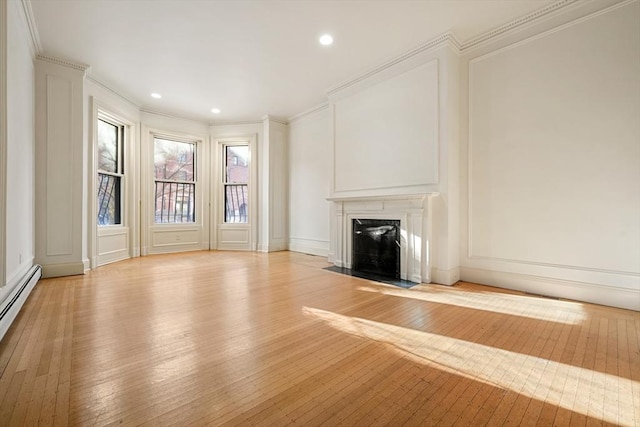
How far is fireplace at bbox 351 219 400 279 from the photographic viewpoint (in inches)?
162

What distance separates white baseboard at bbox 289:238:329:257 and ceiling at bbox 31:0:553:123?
3157 millimetres

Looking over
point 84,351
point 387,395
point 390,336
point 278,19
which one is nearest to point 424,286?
point 390,336

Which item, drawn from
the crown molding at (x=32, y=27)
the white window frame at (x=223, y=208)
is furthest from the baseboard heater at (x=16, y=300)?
the white window frame at (x=223, y=208)

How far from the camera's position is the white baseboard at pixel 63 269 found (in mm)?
4004

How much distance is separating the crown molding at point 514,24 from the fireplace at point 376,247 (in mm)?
2582

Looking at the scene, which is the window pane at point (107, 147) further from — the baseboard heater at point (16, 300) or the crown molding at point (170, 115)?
the baseboard heater at point (16, 300)

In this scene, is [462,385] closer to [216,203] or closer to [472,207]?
[472,207]

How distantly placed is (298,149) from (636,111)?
17.8ft

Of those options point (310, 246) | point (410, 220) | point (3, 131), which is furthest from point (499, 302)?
point (3, 131)

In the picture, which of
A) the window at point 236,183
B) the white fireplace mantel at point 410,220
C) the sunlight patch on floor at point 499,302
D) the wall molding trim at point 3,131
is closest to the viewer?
the wall molding trim at point 3,131

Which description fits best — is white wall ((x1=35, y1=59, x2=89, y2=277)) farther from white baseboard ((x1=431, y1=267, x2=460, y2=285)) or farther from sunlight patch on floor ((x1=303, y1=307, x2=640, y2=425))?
white baseboard ((x1=431, y1=267, x2=460, y2=285))

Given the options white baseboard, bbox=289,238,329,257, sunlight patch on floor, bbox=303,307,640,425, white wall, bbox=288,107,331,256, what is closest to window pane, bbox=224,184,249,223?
white wall, bbox=288,107,331,256

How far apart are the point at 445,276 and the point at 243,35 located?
13.4ft

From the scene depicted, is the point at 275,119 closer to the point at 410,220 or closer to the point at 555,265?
the point at 410,220
